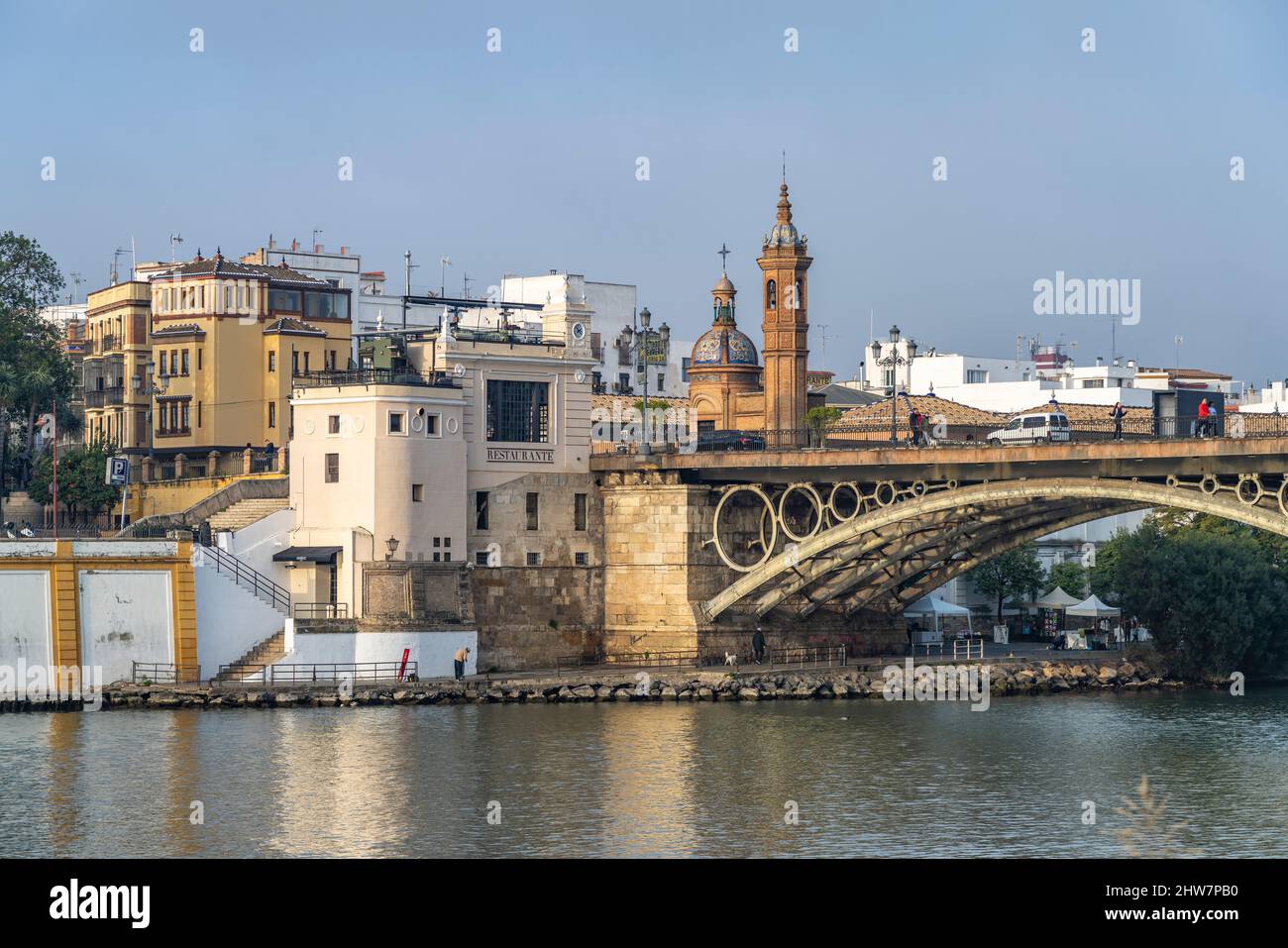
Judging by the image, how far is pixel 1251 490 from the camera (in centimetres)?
7038

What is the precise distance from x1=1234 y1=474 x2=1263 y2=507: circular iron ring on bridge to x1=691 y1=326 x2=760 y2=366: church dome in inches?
2250

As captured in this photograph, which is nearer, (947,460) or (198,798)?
(198,798)

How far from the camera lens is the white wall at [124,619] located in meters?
72.9

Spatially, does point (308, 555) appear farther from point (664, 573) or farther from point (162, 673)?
point (664, 573)

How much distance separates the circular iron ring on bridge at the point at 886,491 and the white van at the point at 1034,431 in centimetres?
378

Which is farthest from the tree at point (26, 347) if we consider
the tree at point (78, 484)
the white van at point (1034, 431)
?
A: the white van at point (1034, 431)

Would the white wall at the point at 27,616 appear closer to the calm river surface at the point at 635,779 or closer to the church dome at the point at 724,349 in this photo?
the calm river surface at the point at 635,779

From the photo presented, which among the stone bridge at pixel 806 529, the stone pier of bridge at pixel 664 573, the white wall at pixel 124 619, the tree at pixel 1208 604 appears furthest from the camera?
the stone pier of bridge at pixel 664 573

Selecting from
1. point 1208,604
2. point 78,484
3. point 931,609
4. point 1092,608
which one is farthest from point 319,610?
point 1092,608

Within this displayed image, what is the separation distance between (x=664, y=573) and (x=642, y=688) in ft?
27.8
